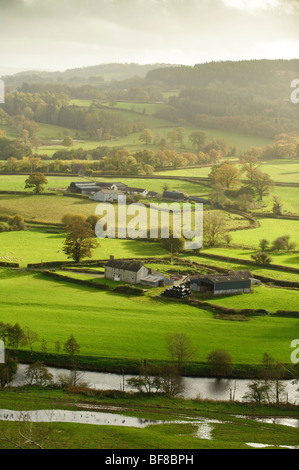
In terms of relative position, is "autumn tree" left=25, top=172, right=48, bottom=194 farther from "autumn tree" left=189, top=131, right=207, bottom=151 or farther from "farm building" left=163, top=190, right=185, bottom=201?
"autumn tree" left=189, top=131, right=207, bottom=151

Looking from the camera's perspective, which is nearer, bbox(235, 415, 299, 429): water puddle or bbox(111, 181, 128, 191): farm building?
bbox(235, 415, 299, 429): water puddle

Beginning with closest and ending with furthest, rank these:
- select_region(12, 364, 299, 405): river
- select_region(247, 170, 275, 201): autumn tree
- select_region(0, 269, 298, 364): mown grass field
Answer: select_region(12, 364, 299, 405): river < select_region(0, 269, 298, 364): mown grass field < select_region(247, 170, 275, 201): autumn tree

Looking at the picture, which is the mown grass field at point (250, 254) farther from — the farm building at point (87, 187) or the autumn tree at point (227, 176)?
the autumn tree at point (227, 176)

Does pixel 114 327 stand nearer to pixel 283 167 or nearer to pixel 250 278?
pixel 250 278

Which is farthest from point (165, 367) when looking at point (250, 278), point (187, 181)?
point (187, 181)

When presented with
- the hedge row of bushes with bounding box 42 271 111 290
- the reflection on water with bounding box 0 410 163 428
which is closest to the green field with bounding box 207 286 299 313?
the hedge row of bushes with bounding box 42 271 111 290

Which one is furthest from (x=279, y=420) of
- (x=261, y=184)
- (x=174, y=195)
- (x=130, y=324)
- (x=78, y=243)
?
(x=261, y=184)
